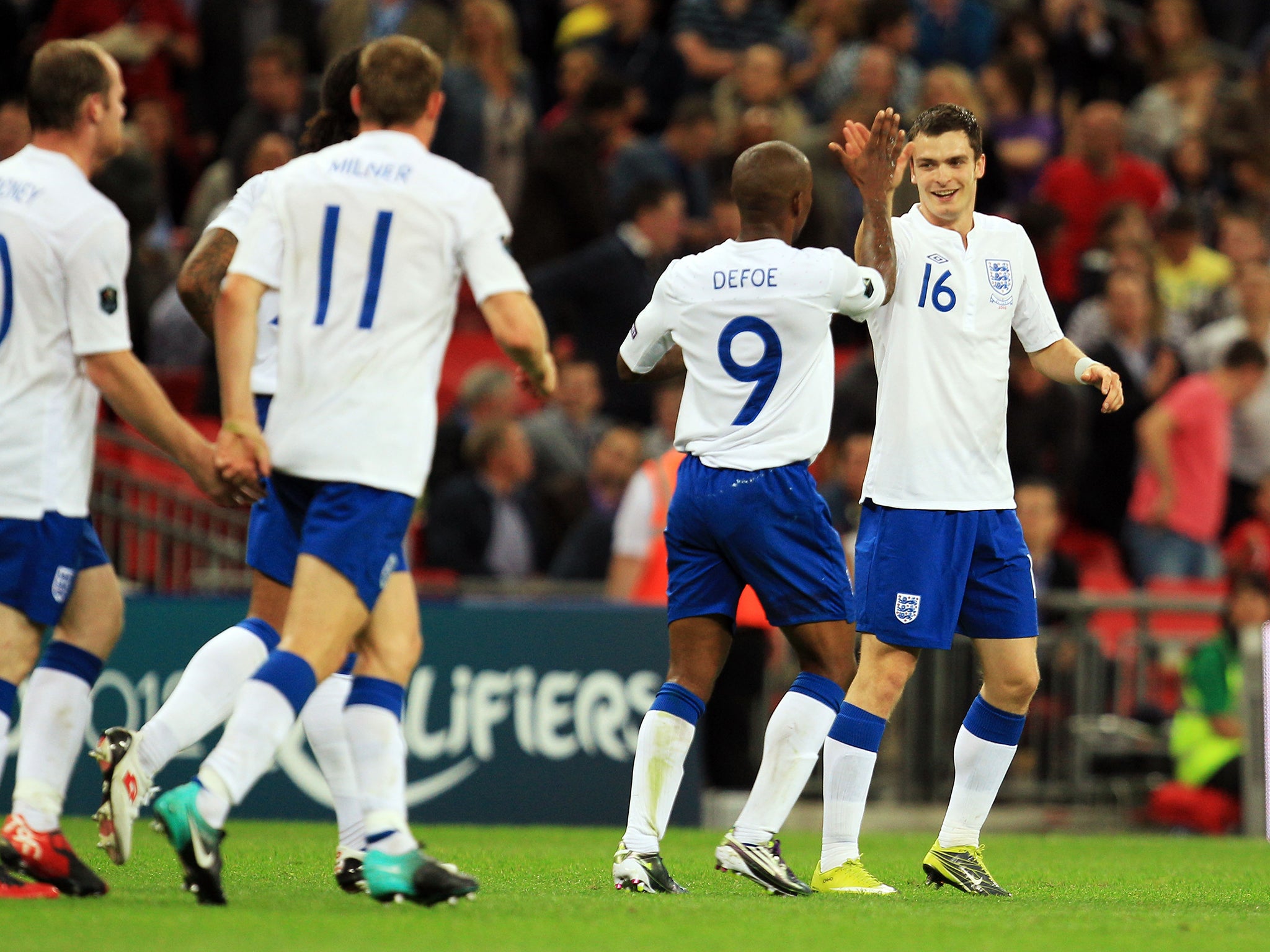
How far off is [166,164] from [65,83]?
1007 centimetres

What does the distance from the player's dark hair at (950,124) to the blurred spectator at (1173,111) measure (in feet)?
37.1

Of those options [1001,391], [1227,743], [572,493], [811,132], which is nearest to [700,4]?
[811,132]

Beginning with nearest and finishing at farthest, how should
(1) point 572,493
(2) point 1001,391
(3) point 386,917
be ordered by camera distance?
(3) point 386,917 < (2) point 1001,391 < (1) point 572,493

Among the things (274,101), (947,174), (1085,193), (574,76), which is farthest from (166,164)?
(947,174)

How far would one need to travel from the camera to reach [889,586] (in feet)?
21.9

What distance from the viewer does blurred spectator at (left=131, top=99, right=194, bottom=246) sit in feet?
48.9

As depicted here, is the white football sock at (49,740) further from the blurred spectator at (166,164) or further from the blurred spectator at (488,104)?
the blurred spectator at (488,104)

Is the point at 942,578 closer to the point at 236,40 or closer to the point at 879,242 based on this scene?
the point at 879,242

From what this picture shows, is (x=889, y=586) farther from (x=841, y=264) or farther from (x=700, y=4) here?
(x=700, y=4)

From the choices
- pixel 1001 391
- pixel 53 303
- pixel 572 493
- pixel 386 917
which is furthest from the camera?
pixel 572 493

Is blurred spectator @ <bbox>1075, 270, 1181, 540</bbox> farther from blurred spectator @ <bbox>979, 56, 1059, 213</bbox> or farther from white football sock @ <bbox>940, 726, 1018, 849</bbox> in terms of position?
white football sock @ <bbox>940, 726, 1018, 849</bbox>

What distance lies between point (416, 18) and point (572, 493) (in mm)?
4231

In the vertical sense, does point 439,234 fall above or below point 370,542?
above

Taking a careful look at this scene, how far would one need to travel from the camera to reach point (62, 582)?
577 centimetres
